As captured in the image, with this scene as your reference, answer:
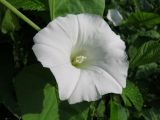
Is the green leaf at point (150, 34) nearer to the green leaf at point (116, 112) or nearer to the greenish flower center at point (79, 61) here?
the green leaf at point (116, 112)

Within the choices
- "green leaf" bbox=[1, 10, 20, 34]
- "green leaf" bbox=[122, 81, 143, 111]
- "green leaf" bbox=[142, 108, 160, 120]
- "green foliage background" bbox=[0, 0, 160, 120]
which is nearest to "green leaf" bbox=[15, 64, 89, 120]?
"green foliage background" bbox=[0, 0, 160, 120]

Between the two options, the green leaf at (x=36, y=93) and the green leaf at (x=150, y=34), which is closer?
the green leaf at (x=36, y=93)

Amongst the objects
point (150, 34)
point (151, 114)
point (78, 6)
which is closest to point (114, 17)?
point (150, 34)

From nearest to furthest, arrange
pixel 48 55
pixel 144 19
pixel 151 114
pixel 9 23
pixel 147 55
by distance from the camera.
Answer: pixel 48 55 < pixel 9 23 < pixel 147 55 < pixel 144 19 < pixel 151 114

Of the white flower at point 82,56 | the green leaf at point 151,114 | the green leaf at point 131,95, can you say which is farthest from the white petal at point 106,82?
the green leaf at point 151,114

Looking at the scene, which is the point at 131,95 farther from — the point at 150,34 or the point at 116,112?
the point at 150,34

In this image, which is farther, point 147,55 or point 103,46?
point 147,55

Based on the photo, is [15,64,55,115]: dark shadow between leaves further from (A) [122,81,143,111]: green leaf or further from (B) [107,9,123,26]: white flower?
(B) [107,9,123,26]: white flower
